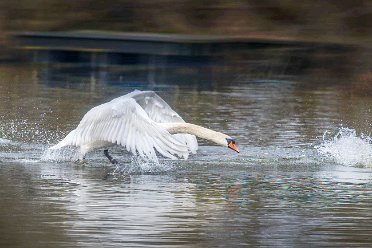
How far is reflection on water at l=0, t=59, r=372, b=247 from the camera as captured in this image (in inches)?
291

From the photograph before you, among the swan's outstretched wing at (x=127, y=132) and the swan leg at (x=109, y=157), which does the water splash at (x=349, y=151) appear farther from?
the swan leg at (x=109, y=157)

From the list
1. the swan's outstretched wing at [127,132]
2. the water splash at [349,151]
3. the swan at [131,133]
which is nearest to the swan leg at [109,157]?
the swan at [131,133]

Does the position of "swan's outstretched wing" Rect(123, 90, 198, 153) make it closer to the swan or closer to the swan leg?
the swan

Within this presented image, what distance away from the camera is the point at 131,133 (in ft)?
34.1

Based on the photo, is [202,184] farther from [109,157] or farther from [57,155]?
[57,155]

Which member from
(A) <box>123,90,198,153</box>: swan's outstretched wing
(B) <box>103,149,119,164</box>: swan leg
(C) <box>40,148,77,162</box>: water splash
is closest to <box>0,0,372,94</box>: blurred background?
(A) <box>123,90,198,153</box>: swan's outstretched wing

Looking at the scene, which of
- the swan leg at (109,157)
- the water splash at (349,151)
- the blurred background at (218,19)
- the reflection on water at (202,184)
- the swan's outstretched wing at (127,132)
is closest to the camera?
the reflection on water at (202,184)

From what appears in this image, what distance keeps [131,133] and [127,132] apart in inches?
2.1

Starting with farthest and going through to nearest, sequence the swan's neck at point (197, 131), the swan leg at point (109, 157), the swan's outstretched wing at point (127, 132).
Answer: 1. the swan leg at point (109, 157)
2. the swan's neck at point (197, 131)
3. the swan's outstretched wing at point (127, 132)

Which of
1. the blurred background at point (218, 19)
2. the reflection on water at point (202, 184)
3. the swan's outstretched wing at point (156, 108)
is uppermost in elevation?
the blurred background at point (218, 19)

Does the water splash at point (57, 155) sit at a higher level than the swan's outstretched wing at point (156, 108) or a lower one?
lower

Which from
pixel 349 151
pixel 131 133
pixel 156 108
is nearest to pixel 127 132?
pixel 131 133

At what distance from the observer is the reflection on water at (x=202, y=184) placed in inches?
291

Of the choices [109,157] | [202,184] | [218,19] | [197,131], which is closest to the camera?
[202,184]
